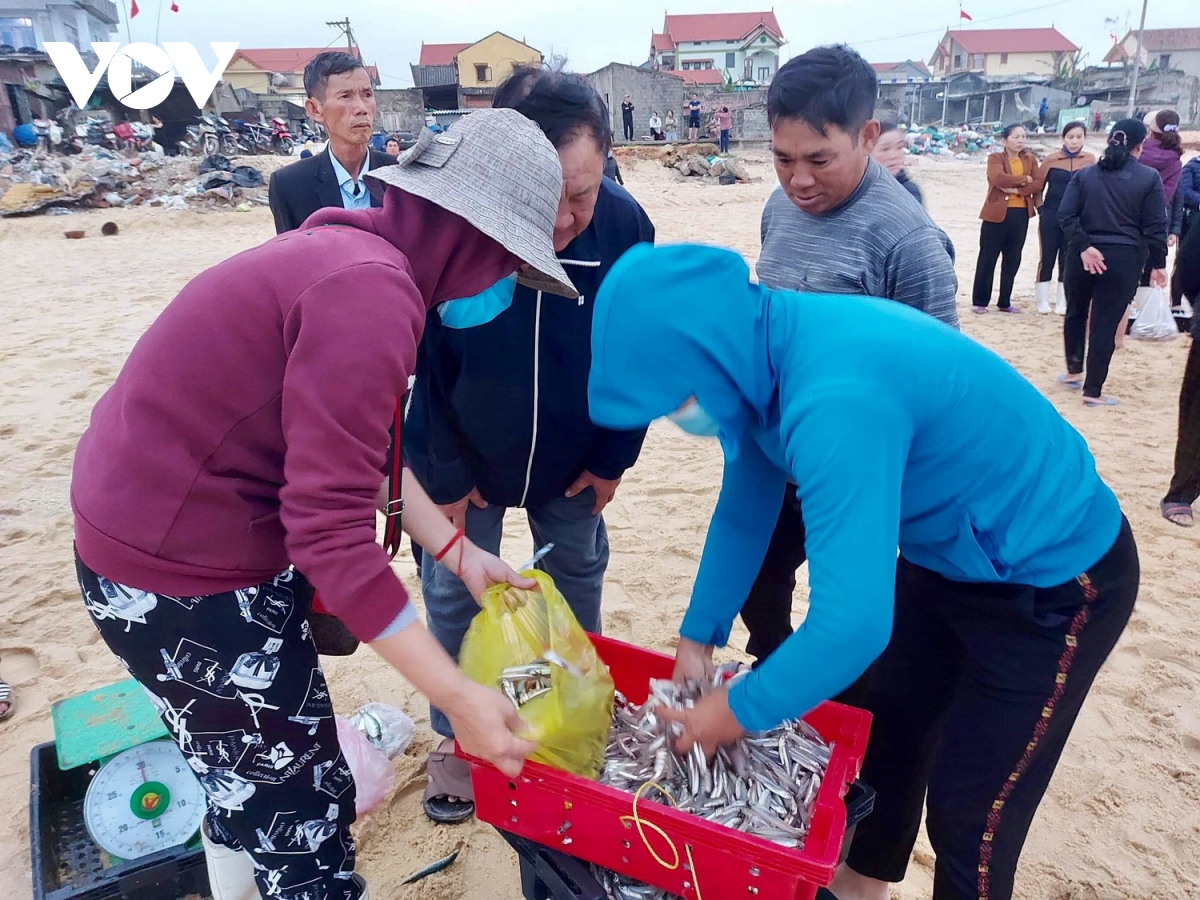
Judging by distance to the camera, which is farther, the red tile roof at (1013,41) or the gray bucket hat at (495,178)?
the red tile roof at (1013,41)

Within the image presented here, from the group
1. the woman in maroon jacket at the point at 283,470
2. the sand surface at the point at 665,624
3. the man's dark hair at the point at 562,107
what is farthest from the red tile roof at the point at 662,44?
the woman in maroon jacket at the point at 283,470

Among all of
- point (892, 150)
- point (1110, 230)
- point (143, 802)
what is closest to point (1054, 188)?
point (1110, 230)

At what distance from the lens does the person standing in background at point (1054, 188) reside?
703 cm

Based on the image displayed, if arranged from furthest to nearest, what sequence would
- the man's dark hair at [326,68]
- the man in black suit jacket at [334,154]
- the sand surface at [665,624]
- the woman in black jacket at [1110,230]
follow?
the woman in black jacket at [1110,230], the man's dark hair at [326,68], the man in black suit jacket at [334,154], the sand surface at [665,624]

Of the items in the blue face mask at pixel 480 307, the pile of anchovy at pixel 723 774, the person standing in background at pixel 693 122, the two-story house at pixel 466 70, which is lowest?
the pile of anchovy at pixel 723 774

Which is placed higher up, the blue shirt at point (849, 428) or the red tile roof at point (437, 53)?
the red tile roof at point (437, 53)

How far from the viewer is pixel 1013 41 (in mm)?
60594

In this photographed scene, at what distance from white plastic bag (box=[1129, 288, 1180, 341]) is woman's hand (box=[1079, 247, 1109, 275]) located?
6.46 ft

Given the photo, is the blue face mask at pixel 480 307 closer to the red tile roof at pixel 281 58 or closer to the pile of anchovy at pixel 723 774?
the pile of anchovy at pixel 723 774

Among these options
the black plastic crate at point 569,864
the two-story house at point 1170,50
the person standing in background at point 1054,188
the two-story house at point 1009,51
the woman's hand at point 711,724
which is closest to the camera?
the woman's hand at point 711,724

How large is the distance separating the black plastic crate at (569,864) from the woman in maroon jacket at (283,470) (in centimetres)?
31

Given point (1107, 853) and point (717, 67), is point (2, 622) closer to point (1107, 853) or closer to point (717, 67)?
point (1107, 853)

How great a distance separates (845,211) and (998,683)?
52.5 inches

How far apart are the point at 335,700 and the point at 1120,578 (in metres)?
2.56
